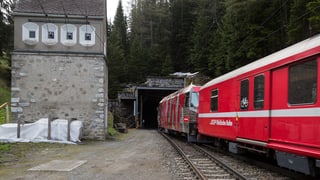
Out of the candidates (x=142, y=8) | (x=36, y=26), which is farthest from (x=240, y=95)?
(x=142, y=8)

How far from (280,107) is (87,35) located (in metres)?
17.7

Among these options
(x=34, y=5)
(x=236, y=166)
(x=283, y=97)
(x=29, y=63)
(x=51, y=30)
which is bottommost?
(x=236, y=166)

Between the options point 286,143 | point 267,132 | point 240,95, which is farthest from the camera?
point 240,95

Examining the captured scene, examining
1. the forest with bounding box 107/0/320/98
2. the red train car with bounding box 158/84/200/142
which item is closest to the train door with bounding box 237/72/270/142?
the forest with bounding box 107/0/320/98

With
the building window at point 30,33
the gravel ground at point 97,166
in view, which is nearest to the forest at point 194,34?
the gravel ground at point 97,166

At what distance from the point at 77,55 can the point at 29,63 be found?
113 inches

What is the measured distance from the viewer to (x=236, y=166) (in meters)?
11.5

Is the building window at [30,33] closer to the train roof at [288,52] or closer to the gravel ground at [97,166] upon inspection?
the gravel ground at [97,166]

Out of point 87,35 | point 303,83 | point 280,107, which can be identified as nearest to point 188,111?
point 87,35

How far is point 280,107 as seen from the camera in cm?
833

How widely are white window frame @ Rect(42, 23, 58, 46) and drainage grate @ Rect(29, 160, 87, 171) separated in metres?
11.8

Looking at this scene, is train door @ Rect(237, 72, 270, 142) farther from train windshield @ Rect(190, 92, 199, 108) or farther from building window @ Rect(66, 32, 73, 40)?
building window @ Rect(66, 32, 73, 40)

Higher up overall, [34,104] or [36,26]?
[36,26]

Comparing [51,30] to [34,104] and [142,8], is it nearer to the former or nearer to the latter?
[34,104]
